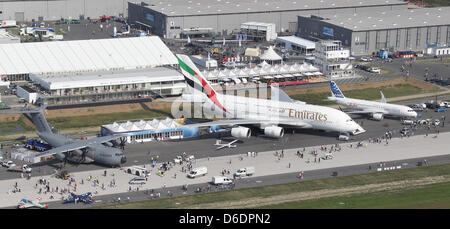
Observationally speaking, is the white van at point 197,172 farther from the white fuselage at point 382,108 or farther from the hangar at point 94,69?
the hangar at point 94,69

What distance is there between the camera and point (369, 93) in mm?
173125

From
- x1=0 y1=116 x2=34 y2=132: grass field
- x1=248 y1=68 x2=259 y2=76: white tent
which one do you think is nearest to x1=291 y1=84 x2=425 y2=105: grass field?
x1=248 y1=68 x2=259 y2=76: white tent

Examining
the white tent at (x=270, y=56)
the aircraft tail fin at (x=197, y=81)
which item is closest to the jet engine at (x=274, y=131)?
the aircraft tail fin at (x=197, y=81)

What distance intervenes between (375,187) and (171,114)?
53.1m

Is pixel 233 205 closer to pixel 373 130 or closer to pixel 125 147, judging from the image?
pixel 125 147

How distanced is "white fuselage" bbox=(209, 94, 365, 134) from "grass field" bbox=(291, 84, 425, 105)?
28.1 m

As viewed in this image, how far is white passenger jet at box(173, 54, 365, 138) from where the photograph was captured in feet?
436

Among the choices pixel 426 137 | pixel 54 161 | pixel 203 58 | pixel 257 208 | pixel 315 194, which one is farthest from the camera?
pixel 203 58

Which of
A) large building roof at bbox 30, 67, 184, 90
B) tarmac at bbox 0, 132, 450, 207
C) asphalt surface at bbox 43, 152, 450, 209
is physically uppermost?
large building roof at bbox 30, 67, 184, 90

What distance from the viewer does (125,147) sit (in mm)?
128750

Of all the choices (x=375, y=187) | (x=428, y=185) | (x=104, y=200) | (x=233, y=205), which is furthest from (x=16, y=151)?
(x=428, y=185)

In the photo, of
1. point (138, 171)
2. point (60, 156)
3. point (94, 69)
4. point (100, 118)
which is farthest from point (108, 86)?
point (138, 171)

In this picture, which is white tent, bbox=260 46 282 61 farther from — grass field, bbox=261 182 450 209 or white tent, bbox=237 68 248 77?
grass field, bbox=261 182 450 209

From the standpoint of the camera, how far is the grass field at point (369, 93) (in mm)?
166038
